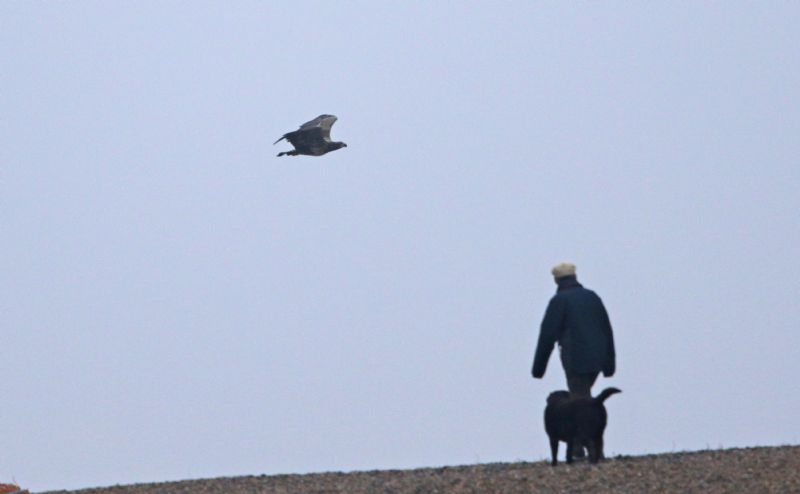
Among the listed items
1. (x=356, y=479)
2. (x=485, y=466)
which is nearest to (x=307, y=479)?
(x=356, y=479)

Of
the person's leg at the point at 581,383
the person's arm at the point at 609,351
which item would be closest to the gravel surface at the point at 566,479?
the person's leg at the point at 581,383

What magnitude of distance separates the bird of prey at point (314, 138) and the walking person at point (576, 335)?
6.86 m

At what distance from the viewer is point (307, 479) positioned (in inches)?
566

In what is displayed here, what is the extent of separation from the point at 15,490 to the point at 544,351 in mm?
5535

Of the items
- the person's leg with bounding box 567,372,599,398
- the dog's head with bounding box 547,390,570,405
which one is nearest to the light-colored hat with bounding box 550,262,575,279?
the person's leg with bounding box 567,372,599,398

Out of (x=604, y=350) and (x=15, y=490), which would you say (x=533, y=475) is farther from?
(x=15, y=490)

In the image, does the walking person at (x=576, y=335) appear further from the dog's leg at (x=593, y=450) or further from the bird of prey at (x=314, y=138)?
the bird of prey at (x=314, y=138)

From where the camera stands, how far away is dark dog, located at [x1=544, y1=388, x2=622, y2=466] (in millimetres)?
14141

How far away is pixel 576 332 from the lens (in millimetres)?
14805

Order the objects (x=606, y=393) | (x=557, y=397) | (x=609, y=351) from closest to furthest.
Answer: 1. (x=606, y=393)
2. (x=557, y=397)
3. (x=609, y=351)

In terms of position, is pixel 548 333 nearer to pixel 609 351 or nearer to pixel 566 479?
pixel 609 351

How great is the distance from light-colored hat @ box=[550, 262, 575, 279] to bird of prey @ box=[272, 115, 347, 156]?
22.3 feet

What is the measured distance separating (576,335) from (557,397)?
69 cm

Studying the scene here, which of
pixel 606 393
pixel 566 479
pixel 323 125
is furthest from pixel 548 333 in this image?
pixel 323 125
